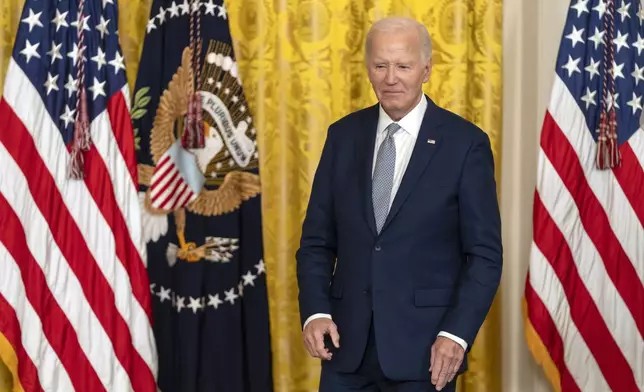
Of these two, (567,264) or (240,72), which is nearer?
(567,264)

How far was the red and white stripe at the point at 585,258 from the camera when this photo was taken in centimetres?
357

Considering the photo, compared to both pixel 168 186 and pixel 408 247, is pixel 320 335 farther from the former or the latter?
pixel 168 186

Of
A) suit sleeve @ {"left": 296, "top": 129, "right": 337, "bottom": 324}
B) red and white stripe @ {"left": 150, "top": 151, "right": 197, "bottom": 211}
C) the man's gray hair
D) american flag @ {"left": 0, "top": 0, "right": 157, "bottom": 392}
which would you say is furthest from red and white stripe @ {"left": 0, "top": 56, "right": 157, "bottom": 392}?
the man's gray hair

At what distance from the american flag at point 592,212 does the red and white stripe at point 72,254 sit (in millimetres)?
1605

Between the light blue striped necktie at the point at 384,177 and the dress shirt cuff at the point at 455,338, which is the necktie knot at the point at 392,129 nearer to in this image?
the light blue striped necktie at the point at 384,177

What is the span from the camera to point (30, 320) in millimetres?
3555

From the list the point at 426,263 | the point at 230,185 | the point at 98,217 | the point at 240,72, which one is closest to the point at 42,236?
the point at 98,217

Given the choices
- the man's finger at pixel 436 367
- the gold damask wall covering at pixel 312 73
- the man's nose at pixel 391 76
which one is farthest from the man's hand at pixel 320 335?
the gold damask wall covering at pixel 312 73

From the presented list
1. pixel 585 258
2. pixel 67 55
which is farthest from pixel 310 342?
pixel 67 55

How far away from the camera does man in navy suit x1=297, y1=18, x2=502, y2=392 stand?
7.70 feet

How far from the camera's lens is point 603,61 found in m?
3.63

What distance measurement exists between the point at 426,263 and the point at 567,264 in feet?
4.83

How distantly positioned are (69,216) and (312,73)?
4.01 feet

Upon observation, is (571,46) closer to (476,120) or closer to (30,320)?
(476,120)
